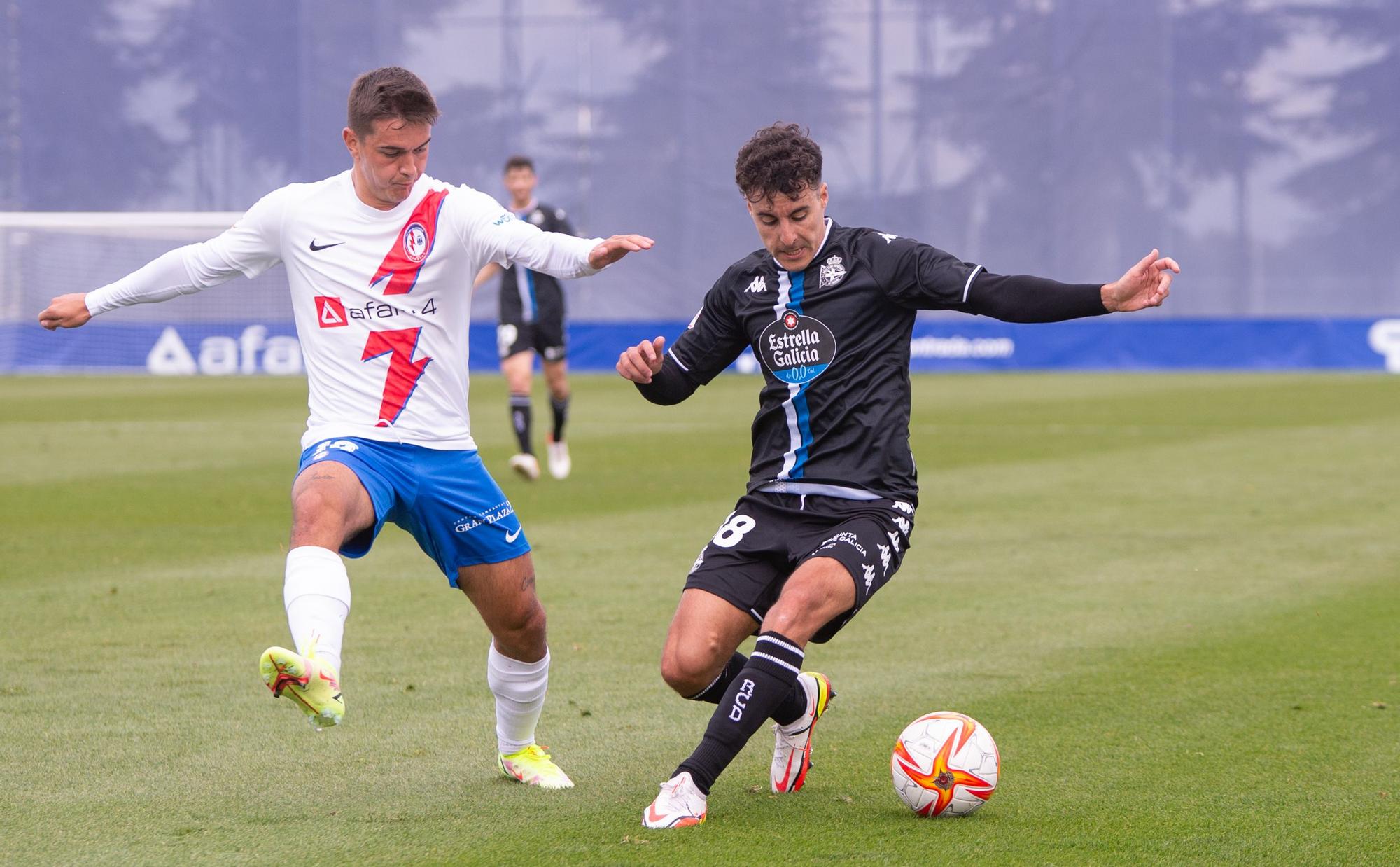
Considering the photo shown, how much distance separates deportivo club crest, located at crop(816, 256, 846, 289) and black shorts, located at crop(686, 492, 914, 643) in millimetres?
619

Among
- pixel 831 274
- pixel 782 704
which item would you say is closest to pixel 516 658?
pixel 782 704

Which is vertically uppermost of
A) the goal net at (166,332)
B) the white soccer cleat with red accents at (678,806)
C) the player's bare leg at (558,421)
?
the white soccer cleat with red accents at (678,806)

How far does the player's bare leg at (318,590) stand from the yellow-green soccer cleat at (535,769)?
858 millimetres

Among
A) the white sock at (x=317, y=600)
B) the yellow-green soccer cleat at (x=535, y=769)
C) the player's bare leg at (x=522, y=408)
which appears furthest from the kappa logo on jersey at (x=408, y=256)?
the player's bare leg at (x=522, y=408)

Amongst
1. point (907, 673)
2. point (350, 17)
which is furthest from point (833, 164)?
point (907, 673)

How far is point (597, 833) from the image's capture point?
4258 mm

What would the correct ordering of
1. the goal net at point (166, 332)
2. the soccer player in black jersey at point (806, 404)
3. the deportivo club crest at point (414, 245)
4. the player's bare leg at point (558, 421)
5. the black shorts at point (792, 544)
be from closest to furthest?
the soccer player in black jersey at point (806, 404)
the black shorts at point (792, 544)
the deportivo club crest at point (414, 245)
the player's bare leg at point (558, 421)
the goal net at point (166, 332)

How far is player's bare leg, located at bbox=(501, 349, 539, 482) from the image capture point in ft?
43.7

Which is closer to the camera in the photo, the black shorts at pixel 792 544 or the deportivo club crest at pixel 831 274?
the black shorts at pixel 792 544

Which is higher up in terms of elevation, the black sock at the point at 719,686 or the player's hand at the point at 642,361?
the player's hand at the point at 642,361

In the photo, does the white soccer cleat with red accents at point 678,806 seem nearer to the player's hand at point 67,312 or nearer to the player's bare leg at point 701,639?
the player's bare leg at point 701,639

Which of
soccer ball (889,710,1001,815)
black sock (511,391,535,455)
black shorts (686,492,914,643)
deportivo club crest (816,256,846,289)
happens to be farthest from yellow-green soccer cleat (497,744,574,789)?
black sock (511,391,535,455)

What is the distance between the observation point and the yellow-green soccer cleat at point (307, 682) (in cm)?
378

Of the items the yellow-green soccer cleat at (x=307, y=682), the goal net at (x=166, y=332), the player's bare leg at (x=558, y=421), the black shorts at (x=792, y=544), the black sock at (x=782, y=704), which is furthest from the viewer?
the goal net at (x=166, y=332)
